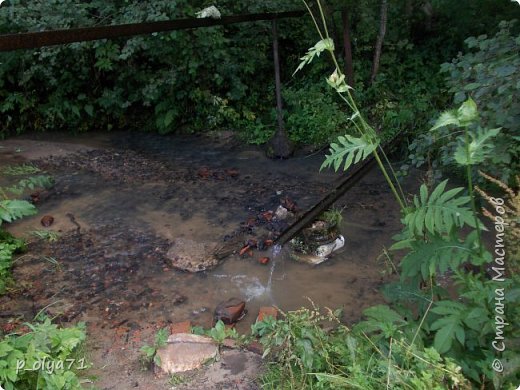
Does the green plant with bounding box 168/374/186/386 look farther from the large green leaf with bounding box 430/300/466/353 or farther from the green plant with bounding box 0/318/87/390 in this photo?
the large green leaf with bounding box 430/300/466/353

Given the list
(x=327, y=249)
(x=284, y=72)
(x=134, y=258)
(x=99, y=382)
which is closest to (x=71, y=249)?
(x=134, y=258)

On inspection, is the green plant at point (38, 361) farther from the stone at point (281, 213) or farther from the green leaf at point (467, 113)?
the stone at point (281, 213)

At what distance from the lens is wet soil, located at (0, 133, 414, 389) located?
3.63 m

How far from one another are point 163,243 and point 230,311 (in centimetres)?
142

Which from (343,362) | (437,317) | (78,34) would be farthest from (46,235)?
(437,317)

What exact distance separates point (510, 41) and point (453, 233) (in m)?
1.64

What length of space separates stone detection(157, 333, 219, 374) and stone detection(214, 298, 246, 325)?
0.55 metres

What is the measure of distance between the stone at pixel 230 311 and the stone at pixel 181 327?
256 mm

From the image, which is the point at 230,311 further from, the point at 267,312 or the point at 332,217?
A: the point at 332,217

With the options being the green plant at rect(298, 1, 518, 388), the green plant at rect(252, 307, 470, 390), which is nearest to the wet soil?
the green plant at rect(252, 307, 470, 390)

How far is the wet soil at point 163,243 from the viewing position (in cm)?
363

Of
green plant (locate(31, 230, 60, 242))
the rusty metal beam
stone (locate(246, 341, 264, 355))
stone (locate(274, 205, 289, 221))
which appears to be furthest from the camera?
stone (locate(274, 205, 289, 221))

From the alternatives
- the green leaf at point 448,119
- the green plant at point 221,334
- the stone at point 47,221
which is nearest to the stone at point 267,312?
the green plant at point 221,334

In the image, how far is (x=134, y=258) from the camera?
443 cm
